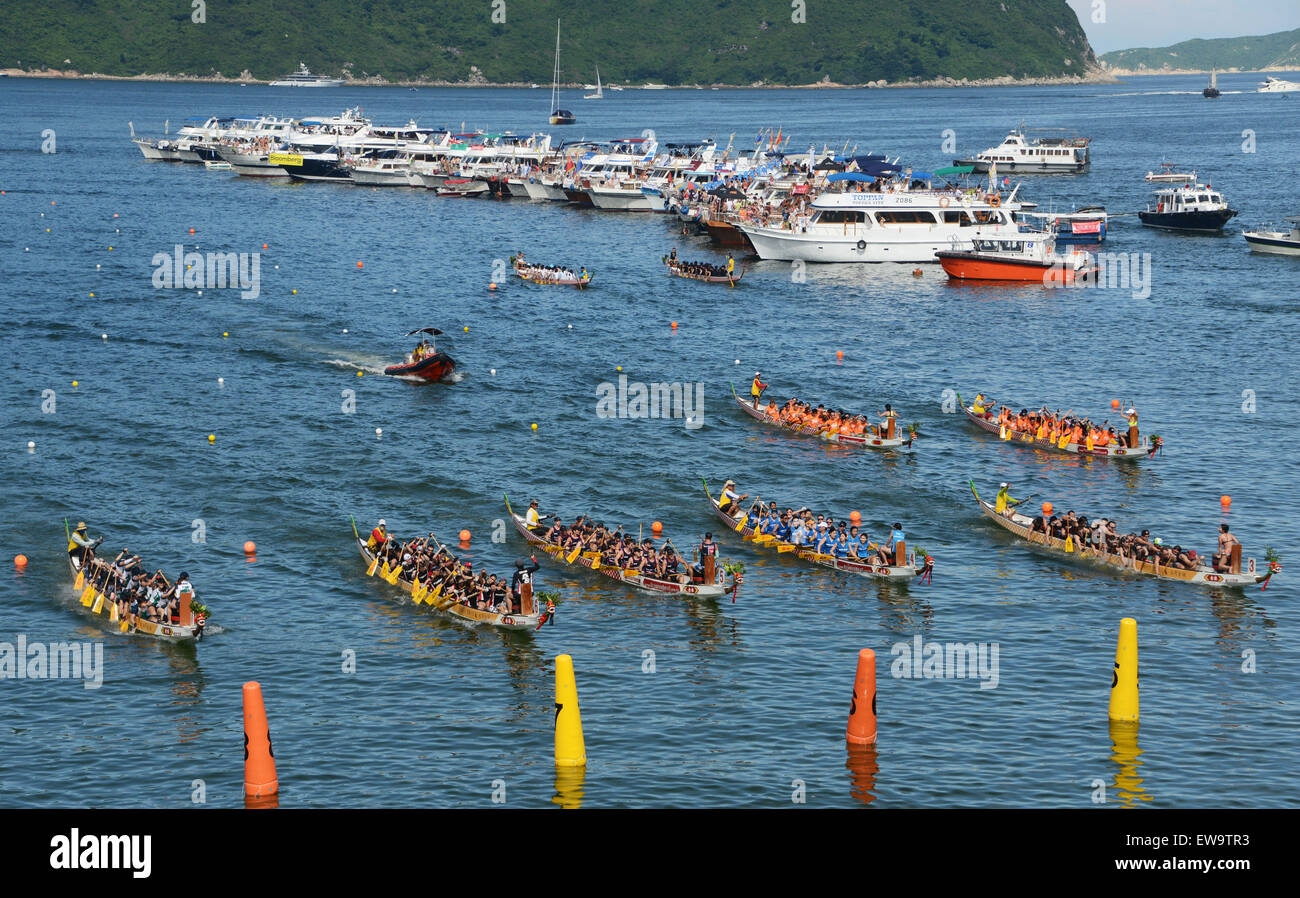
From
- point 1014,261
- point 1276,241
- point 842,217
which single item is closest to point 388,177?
point 842,217

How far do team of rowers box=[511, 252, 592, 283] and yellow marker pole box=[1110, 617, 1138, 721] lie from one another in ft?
230

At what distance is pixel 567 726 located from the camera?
3288 cm

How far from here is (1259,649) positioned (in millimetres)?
41094

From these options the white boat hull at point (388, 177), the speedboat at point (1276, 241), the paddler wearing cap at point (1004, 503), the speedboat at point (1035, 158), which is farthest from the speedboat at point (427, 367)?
the speedboat at point (1035, 158)

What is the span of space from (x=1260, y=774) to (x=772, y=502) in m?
23.9

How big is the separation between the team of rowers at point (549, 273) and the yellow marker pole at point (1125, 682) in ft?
230

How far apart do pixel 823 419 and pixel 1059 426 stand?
10492mm

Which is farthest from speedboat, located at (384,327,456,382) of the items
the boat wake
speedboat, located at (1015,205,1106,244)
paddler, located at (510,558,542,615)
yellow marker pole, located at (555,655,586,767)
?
speedboat, located at (1015,205,1106,244)

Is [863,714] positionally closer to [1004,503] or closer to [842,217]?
[1004,503]

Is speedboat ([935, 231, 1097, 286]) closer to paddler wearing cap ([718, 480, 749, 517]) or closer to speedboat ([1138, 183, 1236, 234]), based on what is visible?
speedboat ([1138, 183, 1236, 234])

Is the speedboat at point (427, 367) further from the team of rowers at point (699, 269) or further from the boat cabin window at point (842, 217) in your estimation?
the boat cabin window at point (842, 217)

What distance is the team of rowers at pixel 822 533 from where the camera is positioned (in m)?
47.2

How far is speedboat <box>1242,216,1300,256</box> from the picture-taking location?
110688 millimetres
